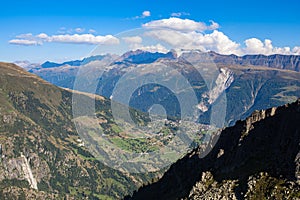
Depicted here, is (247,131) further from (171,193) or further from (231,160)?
(171,193)

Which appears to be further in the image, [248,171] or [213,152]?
[213,152]

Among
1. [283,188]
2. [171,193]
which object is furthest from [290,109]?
[171,193]

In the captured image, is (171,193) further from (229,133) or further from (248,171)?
(248,171)

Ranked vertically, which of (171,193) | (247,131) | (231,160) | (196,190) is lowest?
(171,193)

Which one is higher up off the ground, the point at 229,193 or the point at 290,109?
the point at 290,109

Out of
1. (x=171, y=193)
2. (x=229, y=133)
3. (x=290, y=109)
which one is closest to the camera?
(x=290, y=109)

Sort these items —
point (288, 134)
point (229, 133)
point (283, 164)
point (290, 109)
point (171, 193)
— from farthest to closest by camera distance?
point (171, 193), point (229, 133), point (290, 109), point (288, 134), point (283, 164)
